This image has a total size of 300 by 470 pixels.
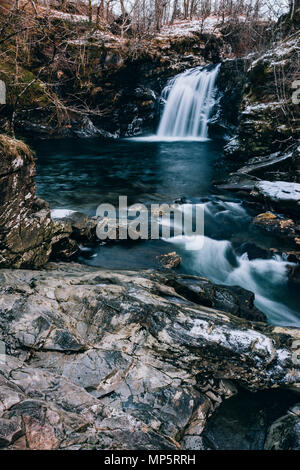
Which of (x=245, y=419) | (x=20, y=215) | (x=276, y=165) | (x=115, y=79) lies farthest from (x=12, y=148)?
(x=115, y=79)

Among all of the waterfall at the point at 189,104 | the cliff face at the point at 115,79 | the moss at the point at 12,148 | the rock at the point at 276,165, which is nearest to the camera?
the moss at the point at 12,148

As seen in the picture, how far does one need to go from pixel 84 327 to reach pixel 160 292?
3.81ft

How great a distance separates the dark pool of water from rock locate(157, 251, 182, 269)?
0.49 feet

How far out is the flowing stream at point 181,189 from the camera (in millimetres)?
6148

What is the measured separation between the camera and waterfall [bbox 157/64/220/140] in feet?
55.3

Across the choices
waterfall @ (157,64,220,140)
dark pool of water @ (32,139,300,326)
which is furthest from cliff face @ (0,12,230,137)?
dark pool of water @ (32,139,300,326)

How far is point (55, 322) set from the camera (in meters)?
3.16

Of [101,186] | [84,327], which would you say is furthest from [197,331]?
[101,186]

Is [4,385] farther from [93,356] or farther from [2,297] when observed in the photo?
[2,297]

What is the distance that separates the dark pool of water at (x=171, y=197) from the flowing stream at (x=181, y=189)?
2 cm

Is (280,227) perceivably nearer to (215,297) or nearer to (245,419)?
(215,297)

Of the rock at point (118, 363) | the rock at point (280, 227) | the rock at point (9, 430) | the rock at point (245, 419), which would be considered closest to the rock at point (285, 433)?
the rock at point (245, 419)

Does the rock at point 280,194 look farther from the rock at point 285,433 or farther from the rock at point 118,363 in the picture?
the rock at point 285,433

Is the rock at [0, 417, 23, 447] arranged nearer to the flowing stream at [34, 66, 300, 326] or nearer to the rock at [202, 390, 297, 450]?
the rock at [202, 390, 297, 450]
